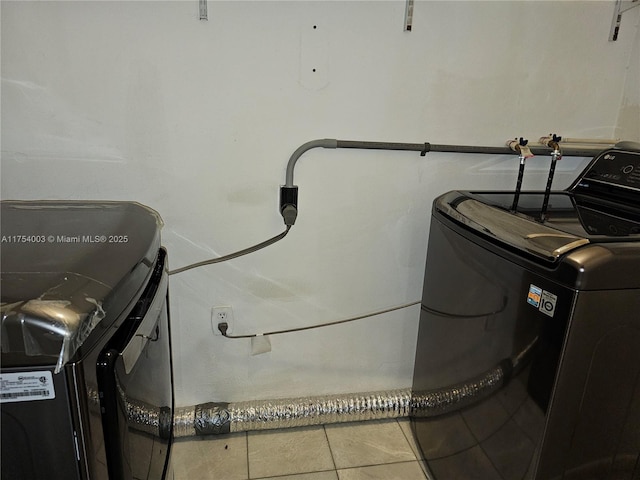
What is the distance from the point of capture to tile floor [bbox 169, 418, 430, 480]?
146 cm

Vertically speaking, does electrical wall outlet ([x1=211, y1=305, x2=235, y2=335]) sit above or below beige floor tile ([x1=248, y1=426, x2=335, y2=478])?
above

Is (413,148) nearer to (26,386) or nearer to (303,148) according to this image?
(303,148)

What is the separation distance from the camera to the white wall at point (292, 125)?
4.06 feet

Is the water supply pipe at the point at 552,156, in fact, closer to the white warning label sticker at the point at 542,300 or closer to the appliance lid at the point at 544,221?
the appliance lid at the point at 544,221

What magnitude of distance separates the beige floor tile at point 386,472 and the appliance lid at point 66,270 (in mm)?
1027

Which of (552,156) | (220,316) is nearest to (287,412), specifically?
(220,316)

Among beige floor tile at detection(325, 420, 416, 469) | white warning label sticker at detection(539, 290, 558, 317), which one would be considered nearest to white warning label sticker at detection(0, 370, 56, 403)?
white warning label sticker at detection(539, 290, 558, 317)

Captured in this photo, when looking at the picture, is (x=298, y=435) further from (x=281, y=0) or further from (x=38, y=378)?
(x=281, y=0)

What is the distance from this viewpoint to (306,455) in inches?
60.5

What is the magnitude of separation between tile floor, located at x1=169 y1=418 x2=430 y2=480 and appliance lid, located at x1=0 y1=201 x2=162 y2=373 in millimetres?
912

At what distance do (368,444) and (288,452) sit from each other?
0.29 m

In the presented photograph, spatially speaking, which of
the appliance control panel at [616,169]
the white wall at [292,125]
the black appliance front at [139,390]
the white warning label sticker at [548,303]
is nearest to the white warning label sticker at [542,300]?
the white warning label sticker at [548,303]

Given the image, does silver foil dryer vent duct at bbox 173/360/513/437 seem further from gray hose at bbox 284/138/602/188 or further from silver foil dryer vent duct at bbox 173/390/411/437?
gray hose at bbox 284/138/602/188

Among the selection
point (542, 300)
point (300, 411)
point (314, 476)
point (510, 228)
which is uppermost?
point (510, 228)
